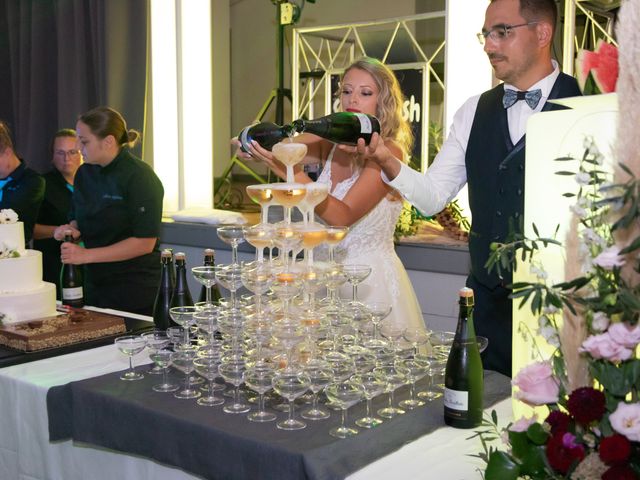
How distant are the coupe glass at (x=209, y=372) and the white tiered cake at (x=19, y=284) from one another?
3.06 feet

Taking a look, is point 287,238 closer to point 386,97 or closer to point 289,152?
point 289,152

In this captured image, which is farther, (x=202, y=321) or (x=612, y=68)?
(x=202, y=321)

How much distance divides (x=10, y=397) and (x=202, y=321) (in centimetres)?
56

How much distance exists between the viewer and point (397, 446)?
1.35m

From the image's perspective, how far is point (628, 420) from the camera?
76cm

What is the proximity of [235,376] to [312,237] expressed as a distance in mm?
336

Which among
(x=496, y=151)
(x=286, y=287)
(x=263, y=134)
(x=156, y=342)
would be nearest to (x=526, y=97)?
(x=496, y=151)

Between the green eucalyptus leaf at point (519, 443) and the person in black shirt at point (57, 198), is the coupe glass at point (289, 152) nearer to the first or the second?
the green eucalyptus leaf at point (519, 443)

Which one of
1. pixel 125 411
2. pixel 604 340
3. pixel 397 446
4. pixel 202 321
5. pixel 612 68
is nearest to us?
pixel 604 340

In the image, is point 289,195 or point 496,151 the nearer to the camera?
point 289,195

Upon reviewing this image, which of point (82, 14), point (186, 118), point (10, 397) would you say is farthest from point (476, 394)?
point (82, 14)

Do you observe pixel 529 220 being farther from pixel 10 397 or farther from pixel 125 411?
pixel 10 397

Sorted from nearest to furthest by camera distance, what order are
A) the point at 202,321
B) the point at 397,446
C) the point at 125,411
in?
the point at 397,446, the point at 125,411, the point at 202,321

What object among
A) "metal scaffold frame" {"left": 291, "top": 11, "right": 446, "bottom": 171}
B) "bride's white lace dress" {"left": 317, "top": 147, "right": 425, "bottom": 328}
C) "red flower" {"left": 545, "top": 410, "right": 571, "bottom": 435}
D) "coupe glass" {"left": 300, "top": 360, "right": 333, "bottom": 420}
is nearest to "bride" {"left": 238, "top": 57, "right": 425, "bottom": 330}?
"bride's white lace dress" {"left": 317, "top": 147, "right": 425, "bottom": 328}
